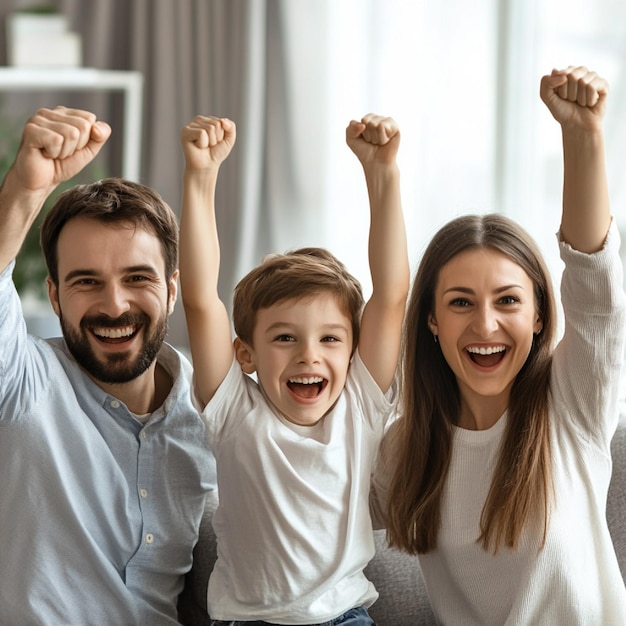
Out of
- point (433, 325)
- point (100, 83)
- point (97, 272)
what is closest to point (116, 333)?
point (97, 272)

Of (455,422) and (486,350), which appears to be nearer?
(486,350)

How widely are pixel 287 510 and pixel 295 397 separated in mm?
182

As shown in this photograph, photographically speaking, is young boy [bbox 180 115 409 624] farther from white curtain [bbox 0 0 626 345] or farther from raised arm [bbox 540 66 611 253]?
white curtain [bbox 0 0 626 345]

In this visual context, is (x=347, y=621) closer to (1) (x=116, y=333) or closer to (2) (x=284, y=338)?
(2) (x=284, y=338)

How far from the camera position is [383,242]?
64.2 inches

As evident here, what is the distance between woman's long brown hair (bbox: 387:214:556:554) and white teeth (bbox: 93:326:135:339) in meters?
0.50

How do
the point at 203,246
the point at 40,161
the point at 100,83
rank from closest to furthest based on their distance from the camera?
the point at 40,161 < the point at 203,246 < the point at 100,83

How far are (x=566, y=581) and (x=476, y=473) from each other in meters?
0.23

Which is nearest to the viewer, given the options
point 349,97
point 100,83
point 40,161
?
point 40,161

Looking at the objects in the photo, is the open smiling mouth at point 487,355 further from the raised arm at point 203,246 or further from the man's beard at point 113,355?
the man's beard at point 113,355

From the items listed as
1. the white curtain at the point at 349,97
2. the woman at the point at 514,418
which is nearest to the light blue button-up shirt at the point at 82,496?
the woman at the point at 514,418

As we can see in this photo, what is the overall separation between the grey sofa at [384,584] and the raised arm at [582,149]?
55 centimetres

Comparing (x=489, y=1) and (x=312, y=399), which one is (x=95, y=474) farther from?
(x=489, y=1)

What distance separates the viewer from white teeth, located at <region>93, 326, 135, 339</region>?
70.3 inches
